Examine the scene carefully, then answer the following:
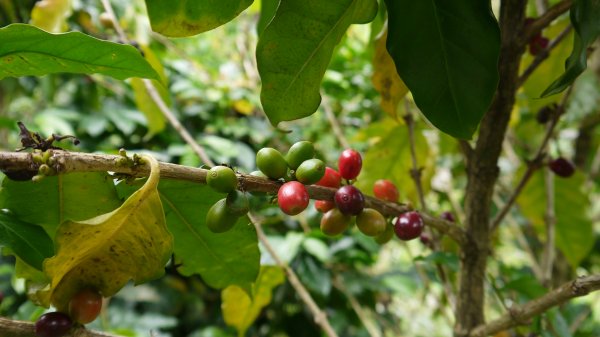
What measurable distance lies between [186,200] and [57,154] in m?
0.23

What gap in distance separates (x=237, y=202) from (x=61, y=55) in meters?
0.29

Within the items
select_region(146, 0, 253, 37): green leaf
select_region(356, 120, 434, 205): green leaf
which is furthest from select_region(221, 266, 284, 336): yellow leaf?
select_region(146, 0, 253, 37): green leaf

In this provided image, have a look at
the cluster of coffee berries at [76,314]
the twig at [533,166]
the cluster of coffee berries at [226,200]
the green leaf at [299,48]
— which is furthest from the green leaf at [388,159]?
the cluster of coffee berries at [76,314]

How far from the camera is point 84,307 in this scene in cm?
58

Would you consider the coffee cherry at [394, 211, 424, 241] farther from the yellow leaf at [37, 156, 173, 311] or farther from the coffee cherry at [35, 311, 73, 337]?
the coffee cherry at [35, 311, 73, 337]

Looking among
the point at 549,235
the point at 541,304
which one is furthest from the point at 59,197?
the point at 549,235

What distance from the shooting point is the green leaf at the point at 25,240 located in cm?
58

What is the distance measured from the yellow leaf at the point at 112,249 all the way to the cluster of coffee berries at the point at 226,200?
0.20 ft

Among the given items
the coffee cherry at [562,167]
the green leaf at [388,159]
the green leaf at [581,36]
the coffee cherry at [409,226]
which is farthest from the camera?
the green leaf at [388,159]

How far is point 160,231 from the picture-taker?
57cm

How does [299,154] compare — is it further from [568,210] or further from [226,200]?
[568,210]

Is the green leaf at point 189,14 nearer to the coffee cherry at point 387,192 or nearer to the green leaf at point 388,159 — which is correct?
the coffee cherry at point 387,192

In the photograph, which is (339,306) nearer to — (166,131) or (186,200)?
(166,131)


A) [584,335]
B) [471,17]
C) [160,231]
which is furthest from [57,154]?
[584,335]
